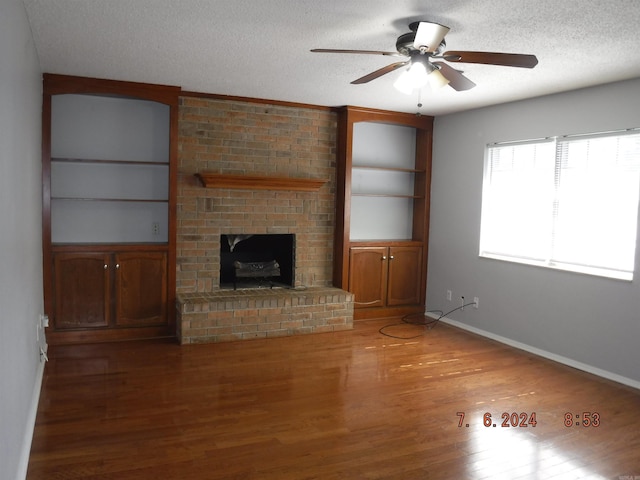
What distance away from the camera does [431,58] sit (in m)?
3.05

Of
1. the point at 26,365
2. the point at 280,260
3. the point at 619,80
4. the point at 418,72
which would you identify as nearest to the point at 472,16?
the point at 418,72

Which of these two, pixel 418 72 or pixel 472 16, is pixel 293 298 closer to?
pixel 418 72

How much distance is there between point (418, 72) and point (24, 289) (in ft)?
8.14

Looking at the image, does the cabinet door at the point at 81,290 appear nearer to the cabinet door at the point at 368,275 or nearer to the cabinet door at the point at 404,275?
the cabinet door at the point at 368,275

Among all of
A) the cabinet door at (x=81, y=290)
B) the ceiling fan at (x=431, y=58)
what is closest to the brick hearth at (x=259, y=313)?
the cabinet door at (x=81, y=290)

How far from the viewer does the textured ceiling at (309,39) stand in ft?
8.88

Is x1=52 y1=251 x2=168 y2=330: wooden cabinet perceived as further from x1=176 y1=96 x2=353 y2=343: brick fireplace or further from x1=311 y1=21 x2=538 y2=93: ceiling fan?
x1=311 y1=21 x2=538 y2=93: ceiling fan

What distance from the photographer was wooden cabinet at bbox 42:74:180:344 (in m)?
→ 4.61

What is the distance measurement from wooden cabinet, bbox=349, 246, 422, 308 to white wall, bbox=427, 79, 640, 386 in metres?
0.22

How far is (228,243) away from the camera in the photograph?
5398mm

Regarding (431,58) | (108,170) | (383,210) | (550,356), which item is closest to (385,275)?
(383,210)

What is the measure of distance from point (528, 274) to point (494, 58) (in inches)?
109

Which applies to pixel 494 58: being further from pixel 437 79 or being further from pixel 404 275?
pixel 404 275

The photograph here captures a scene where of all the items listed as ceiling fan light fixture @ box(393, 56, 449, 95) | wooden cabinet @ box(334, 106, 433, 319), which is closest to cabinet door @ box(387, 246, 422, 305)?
wooden cabinet @ box(334, 106, 433, 319)
